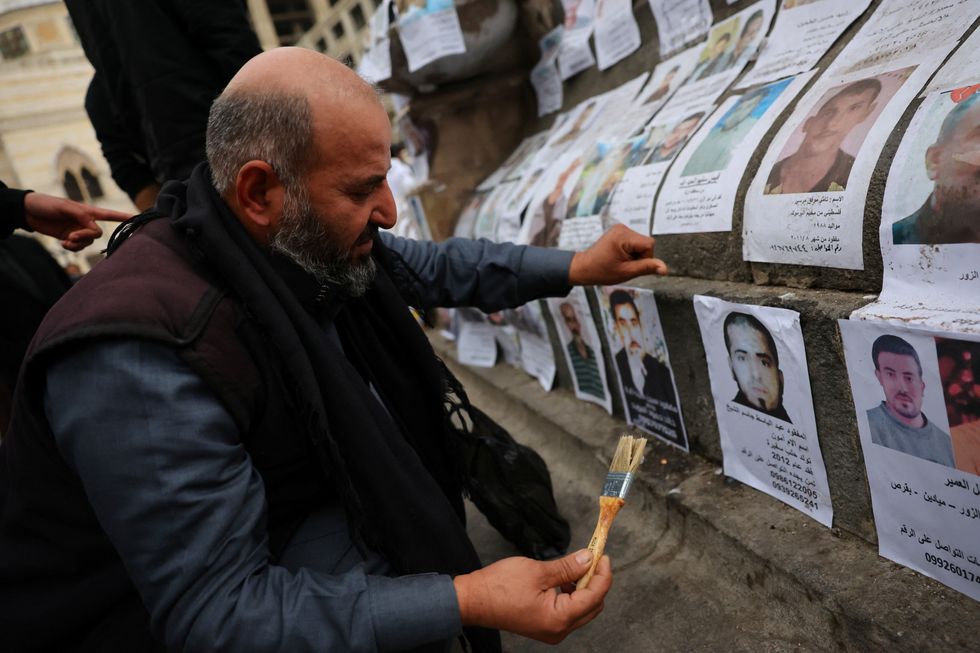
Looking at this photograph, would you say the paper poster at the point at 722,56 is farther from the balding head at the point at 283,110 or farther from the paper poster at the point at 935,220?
the balding head at the point at 283,110

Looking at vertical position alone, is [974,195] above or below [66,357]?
below

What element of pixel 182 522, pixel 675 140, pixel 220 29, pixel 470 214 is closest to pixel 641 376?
pixel 675 140

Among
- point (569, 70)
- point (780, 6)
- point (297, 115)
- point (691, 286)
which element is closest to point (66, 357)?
point (297, 115)

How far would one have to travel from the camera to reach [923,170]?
892 millimetres

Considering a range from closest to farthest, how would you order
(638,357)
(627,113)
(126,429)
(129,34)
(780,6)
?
(126,429)
(780,6)
(638,357)
(129,34)
(627,113)

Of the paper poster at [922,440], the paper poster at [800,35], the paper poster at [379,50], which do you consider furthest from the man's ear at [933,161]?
the paper poster at [379,50]

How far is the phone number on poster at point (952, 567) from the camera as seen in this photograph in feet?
3.02

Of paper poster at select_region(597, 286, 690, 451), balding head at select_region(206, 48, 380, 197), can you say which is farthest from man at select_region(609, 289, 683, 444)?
balding head at select_region(206, 48, 380, 197)

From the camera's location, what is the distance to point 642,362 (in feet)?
5.29

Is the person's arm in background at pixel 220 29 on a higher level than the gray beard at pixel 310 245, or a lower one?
higher

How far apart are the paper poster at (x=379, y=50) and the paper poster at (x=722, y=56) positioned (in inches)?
59.0

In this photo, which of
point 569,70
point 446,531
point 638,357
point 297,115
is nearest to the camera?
point 297,115

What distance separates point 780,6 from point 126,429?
68.2 inches

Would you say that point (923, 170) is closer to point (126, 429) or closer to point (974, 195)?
point (974, 195)
